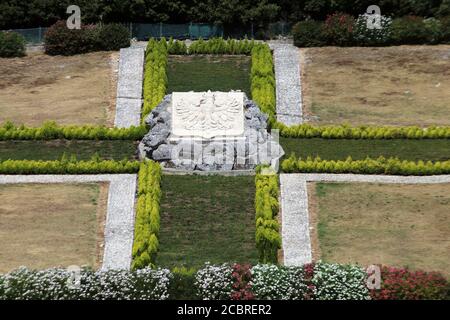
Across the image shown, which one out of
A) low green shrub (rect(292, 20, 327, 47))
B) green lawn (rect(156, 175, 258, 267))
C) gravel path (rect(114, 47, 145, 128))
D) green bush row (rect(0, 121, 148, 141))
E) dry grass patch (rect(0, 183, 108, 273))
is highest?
low green shrub (rect(292, 20, 327, 47))

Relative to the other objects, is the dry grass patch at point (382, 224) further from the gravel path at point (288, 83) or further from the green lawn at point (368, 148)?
the gravel path at point (288, 83)

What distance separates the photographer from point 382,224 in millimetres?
98875

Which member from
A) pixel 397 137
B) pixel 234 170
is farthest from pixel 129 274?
pixel 397 137

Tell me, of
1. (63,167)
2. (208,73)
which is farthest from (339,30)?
(63,167)

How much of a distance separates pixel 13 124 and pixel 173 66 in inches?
432

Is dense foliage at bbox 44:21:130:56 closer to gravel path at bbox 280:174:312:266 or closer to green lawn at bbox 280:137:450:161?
green lawn at bbox 280:137:450:161

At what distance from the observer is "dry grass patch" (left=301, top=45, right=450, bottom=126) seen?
365 ft

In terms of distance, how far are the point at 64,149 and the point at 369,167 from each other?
1573 cm

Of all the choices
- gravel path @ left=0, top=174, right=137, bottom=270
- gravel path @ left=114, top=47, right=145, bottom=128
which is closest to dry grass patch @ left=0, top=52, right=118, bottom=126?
gravel path @ left=114, top=47, right=145, bottom=128

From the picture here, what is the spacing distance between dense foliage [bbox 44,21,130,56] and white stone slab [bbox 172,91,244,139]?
496 inches

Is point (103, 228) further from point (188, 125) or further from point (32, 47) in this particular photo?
point (32, 47)

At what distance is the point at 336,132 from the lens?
355 ft

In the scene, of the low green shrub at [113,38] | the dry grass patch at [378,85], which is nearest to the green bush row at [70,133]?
the dry grass patch at [378,85]

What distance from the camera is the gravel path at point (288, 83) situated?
4385 inches
